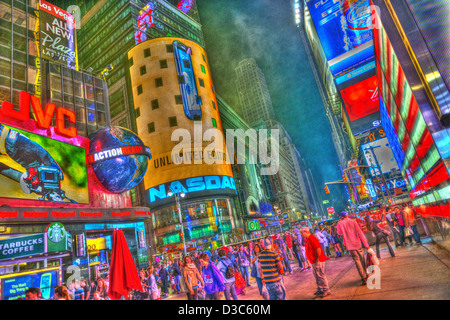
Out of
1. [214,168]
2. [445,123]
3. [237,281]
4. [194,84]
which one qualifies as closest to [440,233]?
[445,123]

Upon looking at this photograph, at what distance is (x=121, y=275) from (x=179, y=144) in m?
34.3

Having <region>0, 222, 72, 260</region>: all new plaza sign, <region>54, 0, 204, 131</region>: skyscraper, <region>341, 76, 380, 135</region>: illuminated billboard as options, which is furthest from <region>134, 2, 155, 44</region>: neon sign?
<region>0, 222, 72, 260</region>: all new plaza sign

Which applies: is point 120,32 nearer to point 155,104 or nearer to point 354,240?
point 155,104

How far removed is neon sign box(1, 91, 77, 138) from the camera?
16344mm

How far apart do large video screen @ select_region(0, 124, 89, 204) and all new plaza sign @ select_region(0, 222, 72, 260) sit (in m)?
2.91

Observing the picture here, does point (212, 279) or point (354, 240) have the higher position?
point (354, 240)

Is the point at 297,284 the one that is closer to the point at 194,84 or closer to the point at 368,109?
the point at 194,84

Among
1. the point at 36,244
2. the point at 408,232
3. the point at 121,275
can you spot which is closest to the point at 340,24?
the point at 408,232

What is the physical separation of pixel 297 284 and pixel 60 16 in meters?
26.8

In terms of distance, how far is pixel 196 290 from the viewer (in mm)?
8961

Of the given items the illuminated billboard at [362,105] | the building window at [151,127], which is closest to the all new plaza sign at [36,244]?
the building window at [151,127]

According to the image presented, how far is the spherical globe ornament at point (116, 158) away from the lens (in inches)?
806

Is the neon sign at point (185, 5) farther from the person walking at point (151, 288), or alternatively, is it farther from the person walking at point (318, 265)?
the person walking at point (318, 265)

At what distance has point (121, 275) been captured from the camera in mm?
8172
